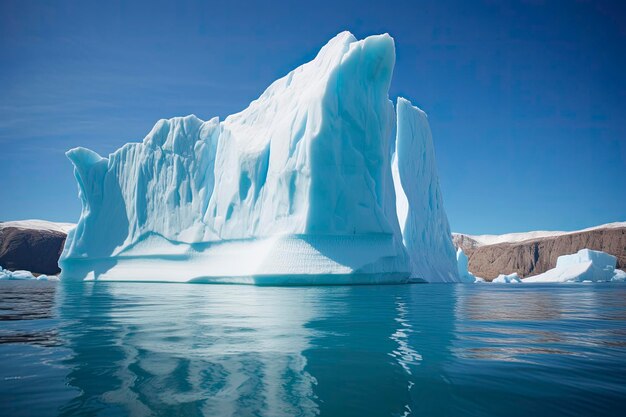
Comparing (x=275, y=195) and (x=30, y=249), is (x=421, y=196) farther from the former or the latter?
(x=30, y=249)

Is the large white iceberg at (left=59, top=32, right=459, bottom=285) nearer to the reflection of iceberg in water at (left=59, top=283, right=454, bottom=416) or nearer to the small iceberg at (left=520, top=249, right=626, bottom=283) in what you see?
the reflection of iceberg in water at (left=59, top=283, right=454, bottom=416)

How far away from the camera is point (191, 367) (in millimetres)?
2975

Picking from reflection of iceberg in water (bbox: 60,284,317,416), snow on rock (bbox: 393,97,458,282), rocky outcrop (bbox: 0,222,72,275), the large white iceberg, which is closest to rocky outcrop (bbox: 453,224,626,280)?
snow on rock (bbox: 393,97,458,282)

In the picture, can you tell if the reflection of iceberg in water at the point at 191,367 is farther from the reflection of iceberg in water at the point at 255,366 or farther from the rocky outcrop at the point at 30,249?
the rocky outcrop at the point at 30,249

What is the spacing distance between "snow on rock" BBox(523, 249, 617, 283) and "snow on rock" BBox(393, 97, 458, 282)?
13801 mm

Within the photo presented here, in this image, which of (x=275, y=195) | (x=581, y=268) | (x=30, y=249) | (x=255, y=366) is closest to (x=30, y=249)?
(x=30, y=249)

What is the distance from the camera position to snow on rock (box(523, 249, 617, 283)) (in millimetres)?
33781

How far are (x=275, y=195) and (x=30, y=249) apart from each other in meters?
42.9

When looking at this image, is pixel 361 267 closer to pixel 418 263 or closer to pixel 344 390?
pixel 418 263

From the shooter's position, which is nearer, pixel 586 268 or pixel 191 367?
pixel 191 367

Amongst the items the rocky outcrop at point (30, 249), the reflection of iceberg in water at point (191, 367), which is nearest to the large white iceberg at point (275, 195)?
the reflection of iceberg in water at point (191, 367)

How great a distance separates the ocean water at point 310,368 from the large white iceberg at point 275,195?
9.90m

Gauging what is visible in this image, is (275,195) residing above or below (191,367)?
above

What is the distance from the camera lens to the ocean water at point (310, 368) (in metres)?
2.19
